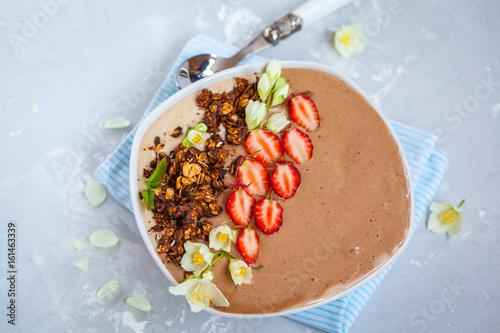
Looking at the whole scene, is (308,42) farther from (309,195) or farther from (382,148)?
(309,195)

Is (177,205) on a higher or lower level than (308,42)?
lower

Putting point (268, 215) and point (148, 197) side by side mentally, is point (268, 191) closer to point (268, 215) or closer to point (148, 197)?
point (268, 215)

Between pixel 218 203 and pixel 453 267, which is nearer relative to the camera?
pixel 218 203

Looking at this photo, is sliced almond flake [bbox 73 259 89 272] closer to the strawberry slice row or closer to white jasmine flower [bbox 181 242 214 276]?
white jasmine flower [bbox 181 242 214 276]

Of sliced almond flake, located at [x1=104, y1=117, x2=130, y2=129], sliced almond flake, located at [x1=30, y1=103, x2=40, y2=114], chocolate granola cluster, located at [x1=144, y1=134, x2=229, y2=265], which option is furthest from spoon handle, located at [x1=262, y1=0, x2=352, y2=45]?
sliced almond flake, located at [x1=30, y1=103, x2=40, y2=114]

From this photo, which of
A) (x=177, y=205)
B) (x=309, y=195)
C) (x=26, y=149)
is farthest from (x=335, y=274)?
(x=26, y=149)

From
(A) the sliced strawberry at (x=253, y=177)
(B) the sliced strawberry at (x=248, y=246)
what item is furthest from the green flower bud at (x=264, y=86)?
(B) the sliced strawberry at (x=248, y=246)

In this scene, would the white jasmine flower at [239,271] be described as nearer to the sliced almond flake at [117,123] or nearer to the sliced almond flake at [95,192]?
the sliced almond flake at [95,192]

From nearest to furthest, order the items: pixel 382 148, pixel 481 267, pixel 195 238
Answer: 1. pixel 195 238
2. pixel 382 148
3. pixel 481 267
